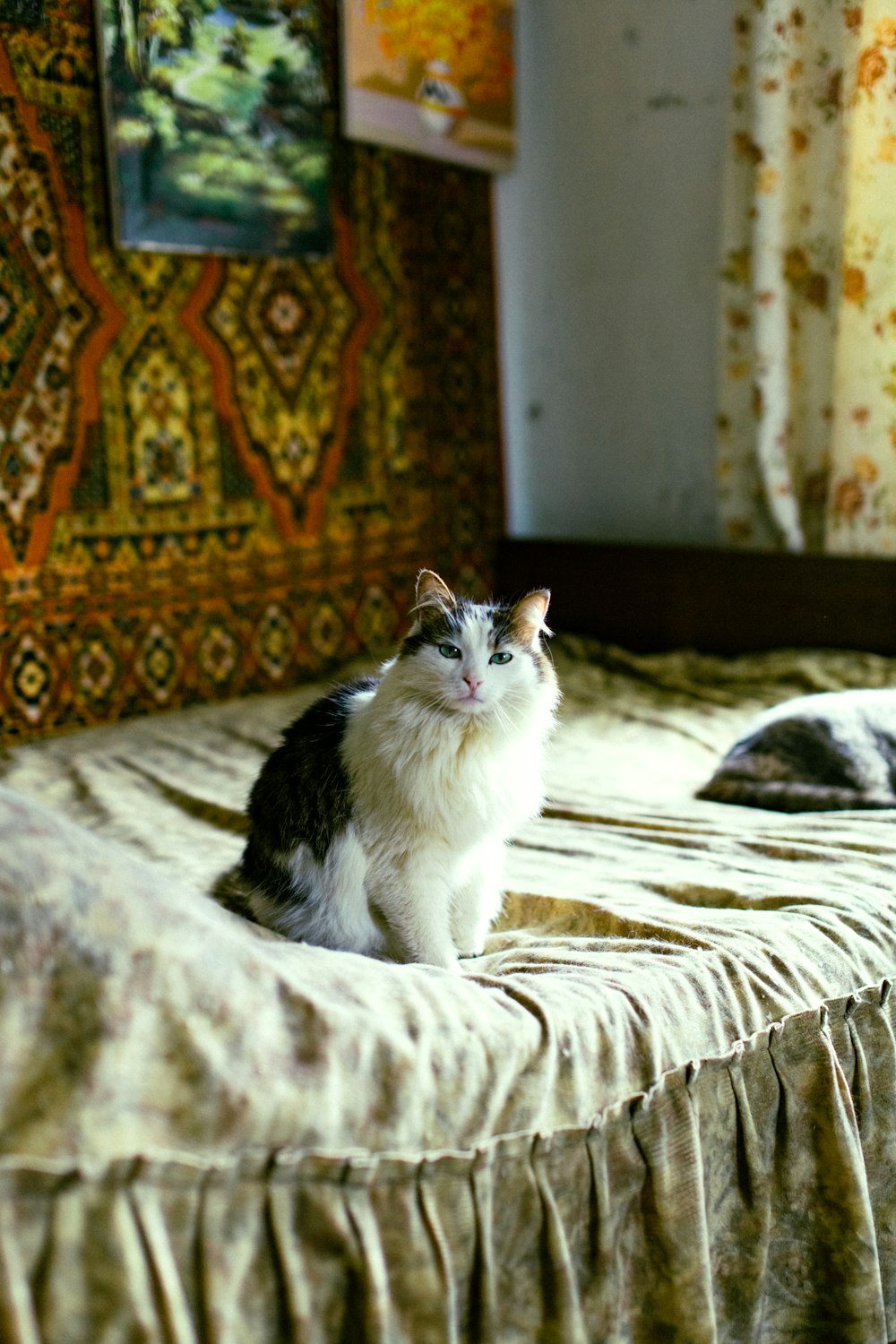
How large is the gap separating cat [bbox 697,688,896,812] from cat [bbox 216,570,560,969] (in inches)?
28.3

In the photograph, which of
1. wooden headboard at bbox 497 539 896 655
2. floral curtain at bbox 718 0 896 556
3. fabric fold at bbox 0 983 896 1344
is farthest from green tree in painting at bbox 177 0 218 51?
fabric fold at bbox 0 983 896 1344

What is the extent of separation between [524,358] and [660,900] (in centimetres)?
255

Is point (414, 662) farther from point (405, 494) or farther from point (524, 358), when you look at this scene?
point (524, 358)

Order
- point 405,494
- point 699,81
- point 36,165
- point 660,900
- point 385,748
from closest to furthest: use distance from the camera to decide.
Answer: point 385,748 < point 660,900 < point 36,165 < point 699,81 < point 405,494

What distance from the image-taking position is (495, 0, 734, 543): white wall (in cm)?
326

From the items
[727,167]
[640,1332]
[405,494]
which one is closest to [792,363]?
[727,167]

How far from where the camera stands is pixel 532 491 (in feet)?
12.7

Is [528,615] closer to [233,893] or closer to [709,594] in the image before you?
[233,893]

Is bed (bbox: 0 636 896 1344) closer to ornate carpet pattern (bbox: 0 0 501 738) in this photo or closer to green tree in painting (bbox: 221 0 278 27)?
ornate carpet pattern (bbox: 0 0 501 738)

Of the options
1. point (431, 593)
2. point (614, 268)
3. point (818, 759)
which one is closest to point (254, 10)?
point (614, 268)

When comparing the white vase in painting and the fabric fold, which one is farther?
the white vase in painting

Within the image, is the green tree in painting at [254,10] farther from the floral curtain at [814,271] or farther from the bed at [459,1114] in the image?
the bed at [459,1114]

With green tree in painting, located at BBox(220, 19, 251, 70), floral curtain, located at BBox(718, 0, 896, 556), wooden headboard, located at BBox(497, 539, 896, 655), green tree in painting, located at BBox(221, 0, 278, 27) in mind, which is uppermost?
green tree in painting, located at BBox(221, 0, 278, 27)

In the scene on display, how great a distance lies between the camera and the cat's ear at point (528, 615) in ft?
4.84
